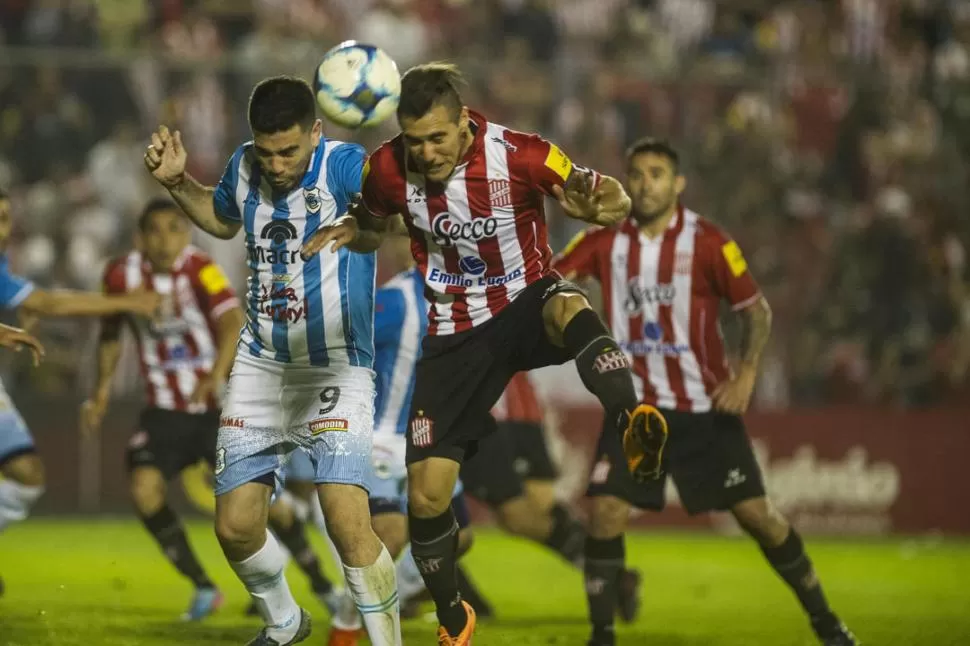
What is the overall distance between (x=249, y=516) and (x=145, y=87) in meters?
9.78

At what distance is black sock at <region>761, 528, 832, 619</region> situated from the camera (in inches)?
302

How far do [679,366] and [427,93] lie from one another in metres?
2.59

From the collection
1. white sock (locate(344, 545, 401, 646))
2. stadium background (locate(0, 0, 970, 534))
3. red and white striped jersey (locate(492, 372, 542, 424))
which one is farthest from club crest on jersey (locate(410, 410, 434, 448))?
stadium background (locate(0, 0, 970, 534))

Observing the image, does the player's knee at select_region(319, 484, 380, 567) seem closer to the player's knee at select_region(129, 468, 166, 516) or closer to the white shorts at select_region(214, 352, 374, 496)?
the white shorts at select_region(214, 352, 374, 496)

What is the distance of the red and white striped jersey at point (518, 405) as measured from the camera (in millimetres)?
10086

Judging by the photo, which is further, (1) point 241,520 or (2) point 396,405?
(2) point 396,405

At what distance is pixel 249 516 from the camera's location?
20.8 ft

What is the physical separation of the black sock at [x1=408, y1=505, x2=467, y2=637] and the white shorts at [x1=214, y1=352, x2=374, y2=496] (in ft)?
1.19

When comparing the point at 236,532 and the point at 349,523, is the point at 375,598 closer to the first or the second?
the point at 349,523

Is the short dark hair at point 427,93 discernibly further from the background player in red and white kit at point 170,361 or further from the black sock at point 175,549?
the black sock at point 175,549

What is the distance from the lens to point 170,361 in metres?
9.32

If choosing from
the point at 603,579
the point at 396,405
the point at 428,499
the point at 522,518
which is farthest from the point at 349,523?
the point at 522,518

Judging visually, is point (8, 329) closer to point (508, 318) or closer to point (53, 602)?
point (53, 602)

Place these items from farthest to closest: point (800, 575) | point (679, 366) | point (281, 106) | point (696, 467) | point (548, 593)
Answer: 1. point (548, 593)
2. point (679, 366)
3. point (696, 467)
4. point (800, 575)
5. point (281, 106)
